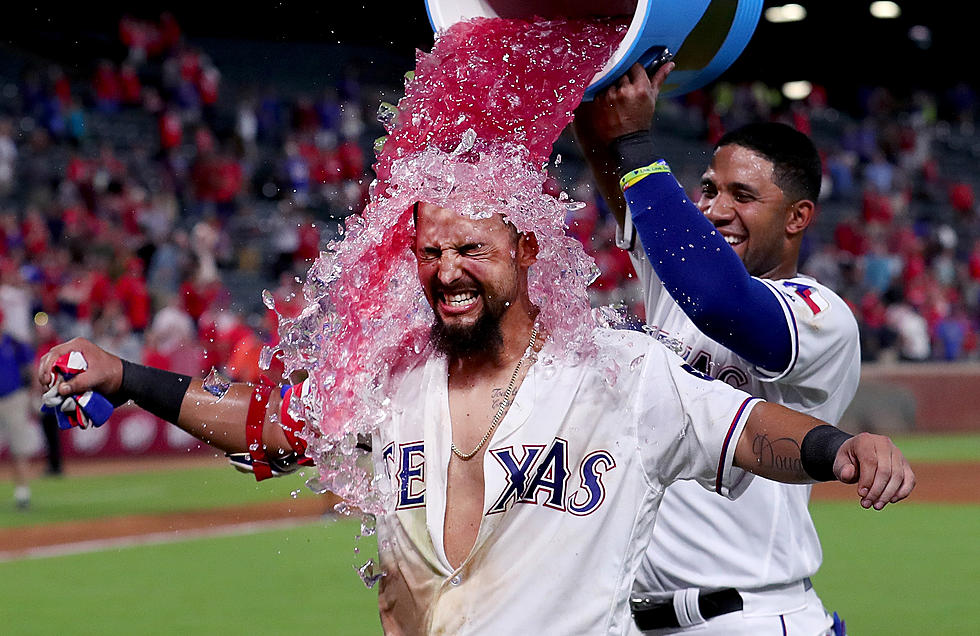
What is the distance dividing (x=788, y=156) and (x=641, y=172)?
2.73 feet

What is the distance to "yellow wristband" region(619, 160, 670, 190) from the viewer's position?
2.89m

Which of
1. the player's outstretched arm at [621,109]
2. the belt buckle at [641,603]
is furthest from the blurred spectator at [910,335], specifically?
the player's outstretched arm at [621,109]

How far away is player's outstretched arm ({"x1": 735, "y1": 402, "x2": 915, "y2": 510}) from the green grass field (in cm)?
386

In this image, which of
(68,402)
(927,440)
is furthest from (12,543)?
(927,440)

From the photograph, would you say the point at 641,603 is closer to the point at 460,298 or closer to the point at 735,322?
the point at 735,322

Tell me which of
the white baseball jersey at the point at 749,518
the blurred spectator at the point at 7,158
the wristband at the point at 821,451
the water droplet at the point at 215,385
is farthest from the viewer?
the blurred spectator at the point at 7,158

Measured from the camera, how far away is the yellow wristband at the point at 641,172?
289 cm

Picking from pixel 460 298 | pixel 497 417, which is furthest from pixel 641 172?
pixel 497 417

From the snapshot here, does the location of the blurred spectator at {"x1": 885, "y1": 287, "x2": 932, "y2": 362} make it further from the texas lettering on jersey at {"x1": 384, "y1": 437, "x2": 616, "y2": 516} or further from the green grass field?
the texas lettering on jersey at {"x1": 384, "y1": 437, "x2": 616, "y2": 516}

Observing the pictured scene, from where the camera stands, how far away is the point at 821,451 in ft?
8.25

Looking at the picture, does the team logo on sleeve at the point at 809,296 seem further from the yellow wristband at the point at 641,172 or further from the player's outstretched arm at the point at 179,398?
the player's outstretched arm at the point at 179,398

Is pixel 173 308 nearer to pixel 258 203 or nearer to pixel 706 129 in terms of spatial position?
pixel 258 203

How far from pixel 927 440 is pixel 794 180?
52.8 ft

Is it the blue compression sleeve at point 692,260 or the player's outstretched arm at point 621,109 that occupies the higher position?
the player's outstretched arm at point 621,109
